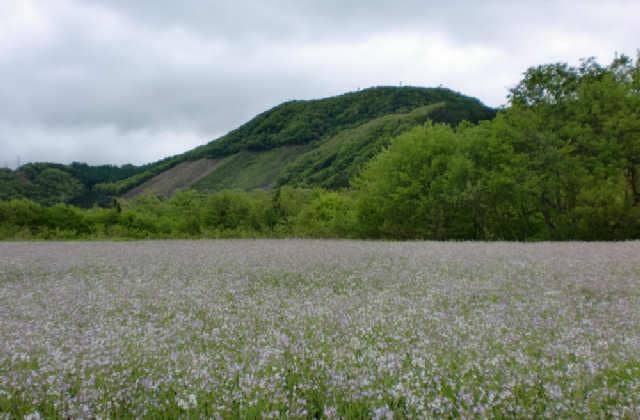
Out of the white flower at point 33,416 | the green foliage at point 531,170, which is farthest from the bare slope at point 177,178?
the white flower at point 33,416

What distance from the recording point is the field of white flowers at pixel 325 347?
2939mm

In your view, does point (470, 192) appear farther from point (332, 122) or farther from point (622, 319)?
point (332, 122)

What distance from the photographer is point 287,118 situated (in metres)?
181

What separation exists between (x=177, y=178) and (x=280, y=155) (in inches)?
1442

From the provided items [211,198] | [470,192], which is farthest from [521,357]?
[211,198]

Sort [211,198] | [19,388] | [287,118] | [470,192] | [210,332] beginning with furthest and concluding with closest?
[287,118] < [211,198] < [470,192] < [210,332] < [19,388]

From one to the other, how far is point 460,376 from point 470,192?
24812 millimetres

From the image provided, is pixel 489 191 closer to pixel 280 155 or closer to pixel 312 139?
pixel 280 155

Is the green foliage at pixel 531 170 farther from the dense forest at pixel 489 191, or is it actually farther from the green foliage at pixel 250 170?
the green foliage at pixel 250 170

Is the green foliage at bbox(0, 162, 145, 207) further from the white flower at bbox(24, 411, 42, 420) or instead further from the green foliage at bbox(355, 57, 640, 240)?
the white flower at bbox(24, 411, 42, 420)

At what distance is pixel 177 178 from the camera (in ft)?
469

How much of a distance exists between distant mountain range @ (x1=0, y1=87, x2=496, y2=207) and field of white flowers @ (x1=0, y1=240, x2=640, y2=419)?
7919 centimetres

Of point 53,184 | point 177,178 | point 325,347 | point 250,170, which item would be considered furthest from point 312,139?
point 325,347

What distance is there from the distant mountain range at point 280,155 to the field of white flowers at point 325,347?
79.2m
